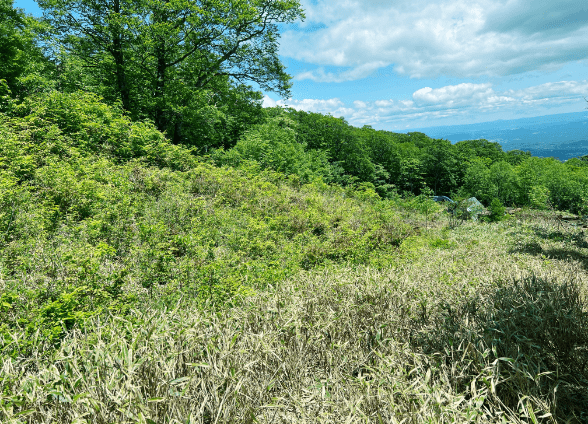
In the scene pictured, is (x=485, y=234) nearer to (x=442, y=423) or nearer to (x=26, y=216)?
(x=442, y=423)

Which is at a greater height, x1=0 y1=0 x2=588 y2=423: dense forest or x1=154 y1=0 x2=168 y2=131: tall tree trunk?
x1=154 y1=0 x2=168 y2=131: tall tree trunk

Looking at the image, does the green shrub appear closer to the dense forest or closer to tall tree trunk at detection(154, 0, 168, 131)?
the dense forest

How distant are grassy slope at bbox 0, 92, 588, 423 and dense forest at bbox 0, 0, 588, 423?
0.02m

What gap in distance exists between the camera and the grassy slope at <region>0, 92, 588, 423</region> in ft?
5.57

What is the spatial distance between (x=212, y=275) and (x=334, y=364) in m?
A: 2.62

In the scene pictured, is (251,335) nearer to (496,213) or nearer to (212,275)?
(212,275)

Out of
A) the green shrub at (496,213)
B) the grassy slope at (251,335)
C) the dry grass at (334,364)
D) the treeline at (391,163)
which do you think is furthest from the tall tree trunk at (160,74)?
the green shrub at (496,213)

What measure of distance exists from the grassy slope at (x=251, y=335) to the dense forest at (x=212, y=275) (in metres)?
0.02

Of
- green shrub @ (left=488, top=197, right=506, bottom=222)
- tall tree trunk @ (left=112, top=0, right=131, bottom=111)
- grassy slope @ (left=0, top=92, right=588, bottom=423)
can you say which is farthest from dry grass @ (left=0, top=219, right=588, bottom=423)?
green shrub @ (left=488, top=197, right=506, bottom=222)

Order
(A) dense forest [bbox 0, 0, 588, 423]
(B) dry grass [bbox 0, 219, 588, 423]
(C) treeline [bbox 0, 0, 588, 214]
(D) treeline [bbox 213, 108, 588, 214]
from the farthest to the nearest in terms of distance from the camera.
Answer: (D) treeline [bbox 213, 108, 588, 214], (C) treeline [bbox 0, 0, 588, 214], (A) dense forest [bbox 0, 0, 588, 423], (B) dry grass [bbox 0, 219, 588, 423]

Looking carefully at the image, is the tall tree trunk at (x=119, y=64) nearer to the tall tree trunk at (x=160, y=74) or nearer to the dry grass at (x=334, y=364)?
the tall tree trunk at (x=160, y=74)

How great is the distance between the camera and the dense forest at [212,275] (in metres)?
1.80

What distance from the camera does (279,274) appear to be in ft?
15.9

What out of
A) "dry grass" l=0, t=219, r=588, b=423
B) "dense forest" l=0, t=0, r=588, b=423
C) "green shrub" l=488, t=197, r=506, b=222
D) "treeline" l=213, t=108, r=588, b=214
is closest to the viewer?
Answer: "dry grass" l=0, t=219, r=588, b=423
